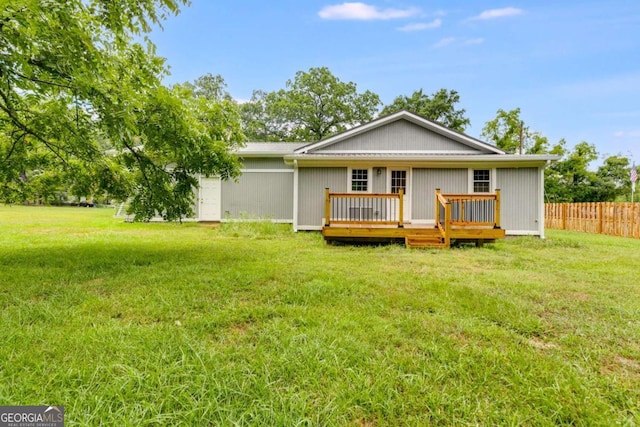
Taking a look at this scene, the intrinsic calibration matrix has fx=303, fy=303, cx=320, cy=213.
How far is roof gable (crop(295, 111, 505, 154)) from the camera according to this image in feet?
34.9

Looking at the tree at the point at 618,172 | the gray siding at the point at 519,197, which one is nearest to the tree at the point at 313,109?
the tree at the point at 618,172

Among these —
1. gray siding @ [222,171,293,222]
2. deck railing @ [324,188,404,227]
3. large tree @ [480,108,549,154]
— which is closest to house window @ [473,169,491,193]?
deck railing @ [324,188,404,227]

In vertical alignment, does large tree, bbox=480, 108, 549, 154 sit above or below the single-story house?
above

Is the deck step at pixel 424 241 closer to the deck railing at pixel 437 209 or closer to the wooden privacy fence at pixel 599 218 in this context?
the deck railing at pixel 437 209

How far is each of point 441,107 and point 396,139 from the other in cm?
1932

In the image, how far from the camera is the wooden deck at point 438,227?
7.59 meters

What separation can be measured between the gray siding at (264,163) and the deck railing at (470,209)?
634 cm

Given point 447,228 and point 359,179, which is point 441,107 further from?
point 447,228

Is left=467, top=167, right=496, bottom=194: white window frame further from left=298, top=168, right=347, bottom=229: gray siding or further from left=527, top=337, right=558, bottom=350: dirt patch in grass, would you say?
left=527, top=337, right=558, bottom=350: dirt patch in grass

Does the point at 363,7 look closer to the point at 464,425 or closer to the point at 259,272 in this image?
the point at 259,272

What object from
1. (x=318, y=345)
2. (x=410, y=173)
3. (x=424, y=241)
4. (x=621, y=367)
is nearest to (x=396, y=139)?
(x=410, y=173)

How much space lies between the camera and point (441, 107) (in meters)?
27.0

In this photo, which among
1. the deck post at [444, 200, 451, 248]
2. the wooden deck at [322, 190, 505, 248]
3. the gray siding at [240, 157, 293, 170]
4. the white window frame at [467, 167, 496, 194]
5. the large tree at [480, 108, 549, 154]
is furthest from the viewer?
the large tree at [480, 108, 549, 154]

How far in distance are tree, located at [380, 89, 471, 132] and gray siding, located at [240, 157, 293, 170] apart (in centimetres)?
1776
